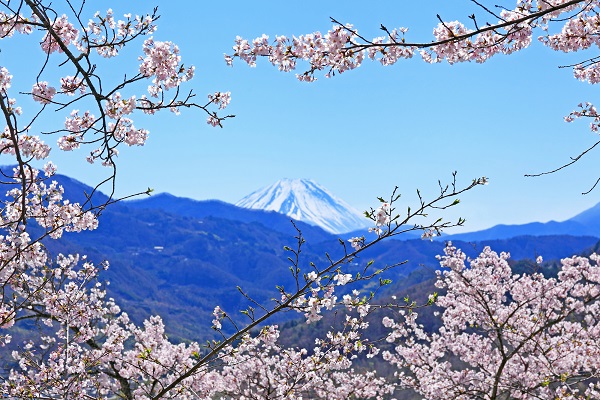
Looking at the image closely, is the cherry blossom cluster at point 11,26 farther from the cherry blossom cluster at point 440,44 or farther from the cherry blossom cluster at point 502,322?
the cherry blossom cluster at point 502,322

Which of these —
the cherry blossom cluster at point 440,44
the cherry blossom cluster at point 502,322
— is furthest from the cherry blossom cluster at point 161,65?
the cherry blossom cluster at point 502,322

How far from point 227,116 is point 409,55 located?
2.30 metres

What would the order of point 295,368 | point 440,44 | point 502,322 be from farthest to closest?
1. point 502,322
2. point 295,368
3. point 440,44

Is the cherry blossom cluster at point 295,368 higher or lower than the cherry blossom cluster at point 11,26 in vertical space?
lower

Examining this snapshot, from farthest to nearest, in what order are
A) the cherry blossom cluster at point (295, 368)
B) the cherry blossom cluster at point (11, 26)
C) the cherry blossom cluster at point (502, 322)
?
1. the cherry blossom cluster at point (502, 322)
2. the cherry blossom cluster at point (295, 368)
3. the cherry blossom cluster at point (11, 26)

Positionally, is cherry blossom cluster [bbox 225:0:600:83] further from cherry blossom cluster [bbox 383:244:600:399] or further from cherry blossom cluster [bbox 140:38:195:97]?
cherry blossom cluster [bbox 383:244:600:399]

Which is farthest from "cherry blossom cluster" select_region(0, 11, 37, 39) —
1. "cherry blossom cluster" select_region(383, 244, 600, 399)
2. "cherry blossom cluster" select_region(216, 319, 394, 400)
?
"cherry blossom cluster" select_region(383, 244, 600, 399)

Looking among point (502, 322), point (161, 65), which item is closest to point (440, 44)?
point (161, 65)

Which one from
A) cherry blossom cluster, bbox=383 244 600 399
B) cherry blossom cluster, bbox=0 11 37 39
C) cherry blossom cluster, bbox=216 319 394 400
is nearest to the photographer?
cherry blossom cluster, bbox=0 11 37 39

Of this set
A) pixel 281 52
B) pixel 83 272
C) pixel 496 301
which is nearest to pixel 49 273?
pixel 83 272

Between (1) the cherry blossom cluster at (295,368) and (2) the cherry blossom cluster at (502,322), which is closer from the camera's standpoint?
(1) the cherry blossom cluster at (295,368)

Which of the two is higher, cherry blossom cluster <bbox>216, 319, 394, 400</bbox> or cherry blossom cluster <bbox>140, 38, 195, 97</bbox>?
cherry blossom cluster <bbox>140, 38, 195, 97</bbox>

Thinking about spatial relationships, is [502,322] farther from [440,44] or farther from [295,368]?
[440,44]

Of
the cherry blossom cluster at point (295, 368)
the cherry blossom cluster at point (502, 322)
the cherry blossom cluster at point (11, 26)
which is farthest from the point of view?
the cherry blossom cluster at point (502, 322)
